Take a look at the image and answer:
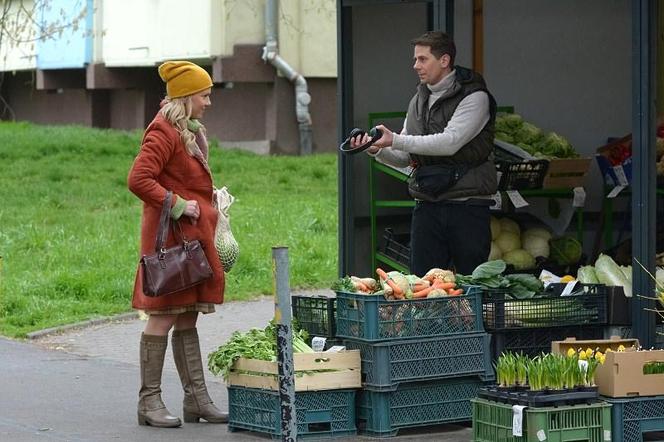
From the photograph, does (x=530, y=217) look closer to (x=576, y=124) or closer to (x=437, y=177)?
(x=576, y=124)

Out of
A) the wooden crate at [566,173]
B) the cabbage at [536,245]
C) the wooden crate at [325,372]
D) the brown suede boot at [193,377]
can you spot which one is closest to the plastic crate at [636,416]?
the wooden crate at [325,372]

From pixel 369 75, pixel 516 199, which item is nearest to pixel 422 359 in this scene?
pixel 516 199

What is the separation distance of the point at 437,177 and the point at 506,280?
2.43 feet

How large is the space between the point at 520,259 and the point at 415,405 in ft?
7.77

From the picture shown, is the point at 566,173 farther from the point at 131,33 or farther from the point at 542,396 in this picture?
the point at 131,33

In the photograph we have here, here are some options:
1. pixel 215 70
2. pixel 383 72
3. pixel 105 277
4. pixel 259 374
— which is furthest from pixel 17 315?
pixel 215 70

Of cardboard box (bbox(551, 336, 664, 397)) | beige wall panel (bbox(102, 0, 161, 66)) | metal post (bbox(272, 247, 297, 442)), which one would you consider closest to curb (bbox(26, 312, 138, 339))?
cardboard box (bbox(551, 336, 664, 397))

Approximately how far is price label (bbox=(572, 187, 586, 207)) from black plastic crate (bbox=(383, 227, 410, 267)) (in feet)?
4.19

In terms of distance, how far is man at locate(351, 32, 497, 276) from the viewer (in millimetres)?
Result: 8320

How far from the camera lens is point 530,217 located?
10.4 metres

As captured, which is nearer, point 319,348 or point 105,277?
point 319,348

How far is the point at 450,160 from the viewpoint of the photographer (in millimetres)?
8375

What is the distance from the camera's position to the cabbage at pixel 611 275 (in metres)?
8.35

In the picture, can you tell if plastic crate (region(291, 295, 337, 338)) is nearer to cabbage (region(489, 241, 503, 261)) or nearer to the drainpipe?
cabbage (region(489, 241, 503, 261))
